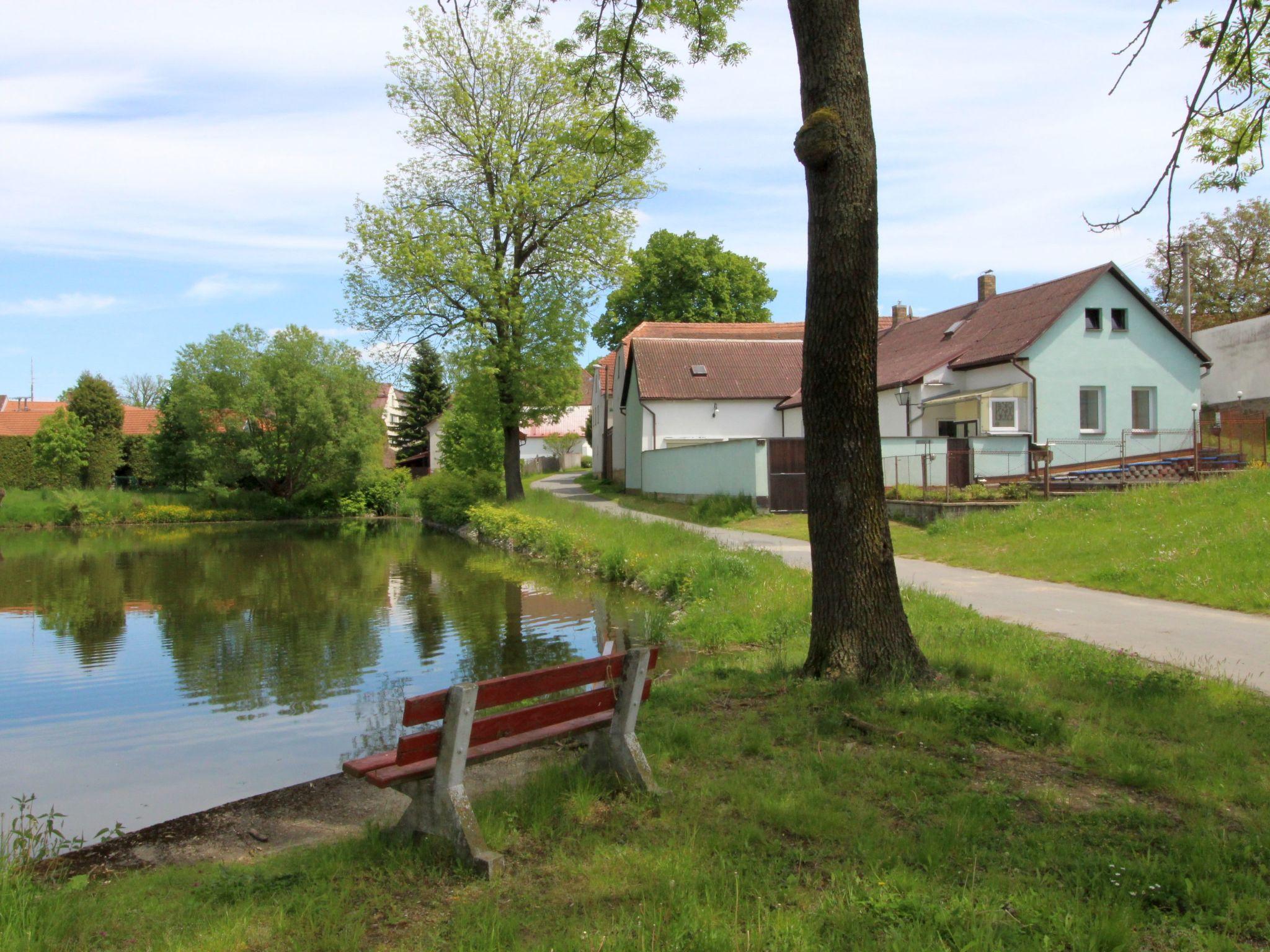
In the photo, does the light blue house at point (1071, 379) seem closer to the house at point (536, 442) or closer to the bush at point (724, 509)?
the bush at point (724, 509)

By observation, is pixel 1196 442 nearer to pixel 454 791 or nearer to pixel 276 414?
pixel 454 791

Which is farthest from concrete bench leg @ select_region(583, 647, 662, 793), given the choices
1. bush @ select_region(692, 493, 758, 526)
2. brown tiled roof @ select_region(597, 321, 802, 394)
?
brown tiled roof @ select_region(597, 321, 802, 394)

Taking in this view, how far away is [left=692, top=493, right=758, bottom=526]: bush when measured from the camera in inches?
989

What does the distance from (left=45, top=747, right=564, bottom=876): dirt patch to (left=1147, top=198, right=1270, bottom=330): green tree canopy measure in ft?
143

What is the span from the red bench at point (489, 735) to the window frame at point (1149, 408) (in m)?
27.6

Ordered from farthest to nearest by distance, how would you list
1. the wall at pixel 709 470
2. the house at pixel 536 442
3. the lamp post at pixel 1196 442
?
the house at pixel 536 442 < the wall at pixel 709 470 < the lamp post at pixel 1196 442

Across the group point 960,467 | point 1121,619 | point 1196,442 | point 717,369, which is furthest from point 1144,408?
point 1121,619

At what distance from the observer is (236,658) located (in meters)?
12.5

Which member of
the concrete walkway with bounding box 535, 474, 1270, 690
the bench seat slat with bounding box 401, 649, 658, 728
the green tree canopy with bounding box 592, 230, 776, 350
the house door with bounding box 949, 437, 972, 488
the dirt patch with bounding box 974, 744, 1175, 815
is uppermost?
the green tree canopy with bounding box 592, 230, 776, 350

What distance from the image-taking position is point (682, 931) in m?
3.38

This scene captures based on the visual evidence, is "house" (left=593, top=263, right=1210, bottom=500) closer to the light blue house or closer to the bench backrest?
the light blue house

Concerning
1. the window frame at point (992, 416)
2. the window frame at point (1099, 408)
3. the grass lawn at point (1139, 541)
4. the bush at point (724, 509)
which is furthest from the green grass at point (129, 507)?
the window frame at point (1099, 408)

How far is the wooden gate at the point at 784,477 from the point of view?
2555 cm

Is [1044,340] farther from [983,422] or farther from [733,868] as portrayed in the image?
[733,868]
